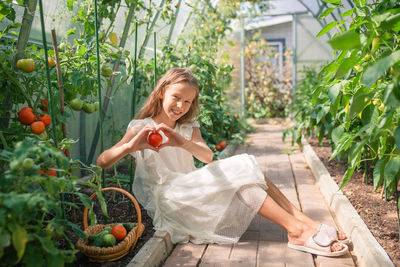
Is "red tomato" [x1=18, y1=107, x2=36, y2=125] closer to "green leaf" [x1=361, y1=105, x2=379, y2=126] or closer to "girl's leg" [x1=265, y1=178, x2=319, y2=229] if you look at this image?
"girl's leg" [x1=265, y1=178, x2=319, y2=229]

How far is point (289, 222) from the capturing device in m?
1.68

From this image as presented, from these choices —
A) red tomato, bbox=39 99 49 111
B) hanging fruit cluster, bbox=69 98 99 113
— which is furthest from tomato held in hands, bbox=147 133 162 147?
red tomato, bbox=39 99 49 111

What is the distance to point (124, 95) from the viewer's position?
12.5 feet

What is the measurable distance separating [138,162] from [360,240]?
1.18 metres

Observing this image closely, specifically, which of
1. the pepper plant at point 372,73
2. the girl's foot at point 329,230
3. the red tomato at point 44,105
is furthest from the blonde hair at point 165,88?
the girl's foot at point 329,230

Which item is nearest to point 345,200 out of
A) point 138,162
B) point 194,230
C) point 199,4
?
point 194,230

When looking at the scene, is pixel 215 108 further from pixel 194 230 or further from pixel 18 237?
pixel 18 237

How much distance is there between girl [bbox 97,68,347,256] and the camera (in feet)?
5.35

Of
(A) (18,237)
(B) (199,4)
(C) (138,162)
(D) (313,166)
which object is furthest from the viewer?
(B) (199,4)

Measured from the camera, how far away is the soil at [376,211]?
5.18ft

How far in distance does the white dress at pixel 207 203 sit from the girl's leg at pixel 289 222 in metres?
0.05

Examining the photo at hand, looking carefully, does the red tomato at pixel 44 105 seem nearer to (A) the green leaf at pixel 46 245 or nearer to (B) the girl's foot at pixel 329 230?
(A) the green leaf at pixel 46 245

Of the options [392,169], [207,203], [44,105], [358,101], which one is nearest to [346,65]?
[358,101]

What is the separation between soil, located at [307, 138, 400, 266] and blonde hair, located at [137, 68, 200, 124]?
1.14 m
